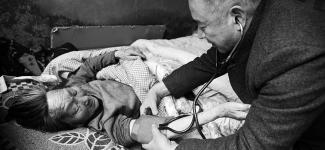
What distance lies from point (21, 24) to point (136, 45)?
3.29ft

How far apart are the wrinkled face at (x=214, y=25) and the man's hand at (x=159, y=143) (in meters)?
0.49

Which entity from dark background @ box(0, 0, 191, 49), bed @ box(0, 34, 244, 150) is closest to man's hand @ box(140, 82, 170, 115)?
bed @ box(0, 34, 244, 150)

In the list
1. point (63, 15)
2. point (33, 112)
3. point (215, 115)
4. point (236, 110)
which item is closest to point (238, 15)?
point (236, 110)

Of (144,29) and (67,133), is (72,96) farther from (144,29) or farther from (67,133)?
(144,29)

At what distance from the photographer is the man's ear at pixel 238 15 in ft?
3.17

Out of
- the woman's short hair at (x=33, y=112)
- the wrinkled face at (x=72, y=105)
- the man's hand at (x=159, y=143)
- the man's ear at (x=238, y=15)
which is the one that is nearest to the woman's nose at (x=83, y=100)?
the wrinkled face at (x=72, y=105)

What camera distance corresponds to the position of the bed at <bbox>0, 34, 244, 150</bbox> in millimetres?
1594

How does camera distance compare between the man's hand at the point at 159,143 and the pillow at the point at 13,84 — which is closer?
the man's hand at the point at 159,143

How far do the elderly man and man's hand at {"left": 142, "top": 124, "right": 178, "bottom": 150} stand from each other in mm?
143

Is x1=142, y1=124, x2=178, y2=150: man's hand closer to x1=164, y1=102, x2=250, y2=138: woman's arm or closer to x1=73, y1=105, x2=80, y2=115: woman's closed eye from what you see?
→ x1=164, y1=102, x2=250, y2=138: woman's arm

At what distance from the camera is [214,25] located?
41.1 inches

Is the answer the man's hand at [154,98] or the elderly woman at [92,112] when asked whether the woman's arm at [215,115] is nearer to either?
the elderly woman at [92,112]

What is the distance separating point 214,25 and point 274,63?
292 mm

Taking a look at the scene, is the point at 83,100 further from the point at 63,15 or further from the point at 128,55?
the point at 63,15
